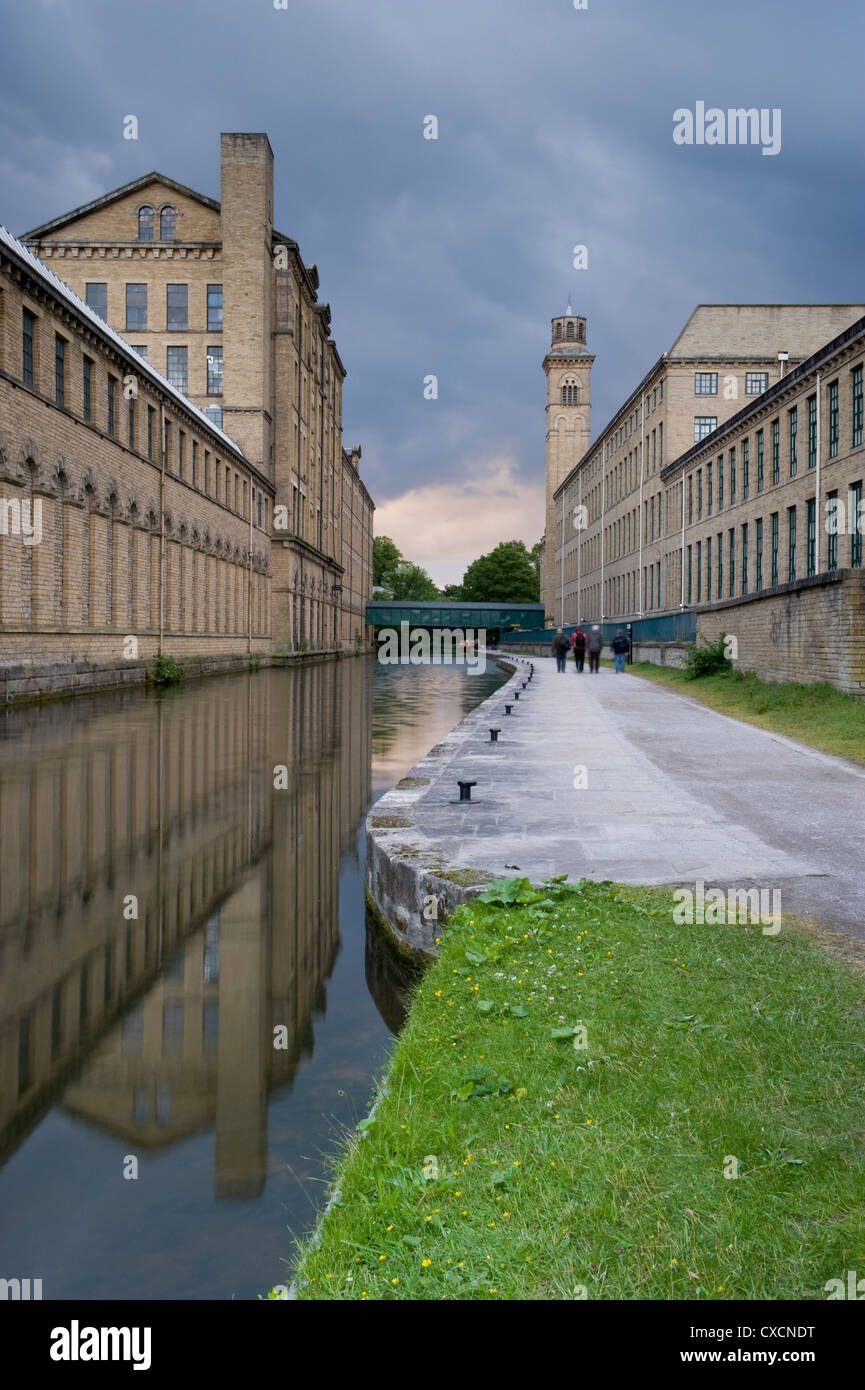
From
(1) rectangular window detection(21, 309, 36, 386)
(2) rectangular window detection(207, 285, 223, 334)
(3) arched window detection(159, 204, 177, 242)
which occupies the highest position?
(3) arched window detection(159, 204, 177, 242)

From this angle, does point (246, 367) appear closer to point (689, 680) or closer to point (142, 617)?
point (142, 617)

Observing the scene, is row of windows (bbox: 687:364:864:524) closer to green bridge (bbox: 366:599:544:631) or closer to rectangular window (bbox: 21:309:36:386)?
rectangular window (bbox: 21:309:36:386)

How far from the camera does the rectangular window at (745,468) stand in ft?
133

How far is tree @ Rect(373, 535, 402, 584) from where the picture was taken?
15788cm

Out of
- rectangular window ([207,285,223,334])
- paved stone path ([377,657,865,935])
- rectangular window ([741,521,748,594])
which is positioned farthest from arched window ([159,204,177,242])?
paved stone path ([377,657,865,935])

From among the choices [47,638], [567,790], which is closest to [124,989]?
[567,790]

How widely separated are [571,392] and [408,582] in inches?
2370

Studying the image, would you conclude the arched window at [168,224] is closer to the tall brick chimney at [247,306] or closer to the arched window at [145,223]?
the arched window at [145,223]

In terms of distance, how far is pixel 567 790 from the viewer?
9.36 meters

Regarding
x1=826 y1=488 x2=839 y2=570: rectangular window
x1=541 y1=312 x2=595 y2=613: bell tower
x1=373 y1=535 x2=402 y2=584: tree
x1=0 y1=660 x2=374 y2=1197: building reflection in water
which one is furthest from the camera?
x1=373 y1=535 x2=402 y2=584: tree

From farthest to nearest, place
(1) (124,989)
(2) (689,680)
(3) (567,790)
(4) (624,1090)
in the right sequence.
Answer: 1. (2) (689,680)
2. (3) (567,790)
3. (1) (124,989)
4. (4) (624,1090)

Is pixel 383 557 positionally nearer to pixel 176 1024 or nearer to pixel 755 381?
pixel 755 381

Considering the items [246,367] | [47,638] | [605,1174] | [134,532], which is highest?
[246,367]
